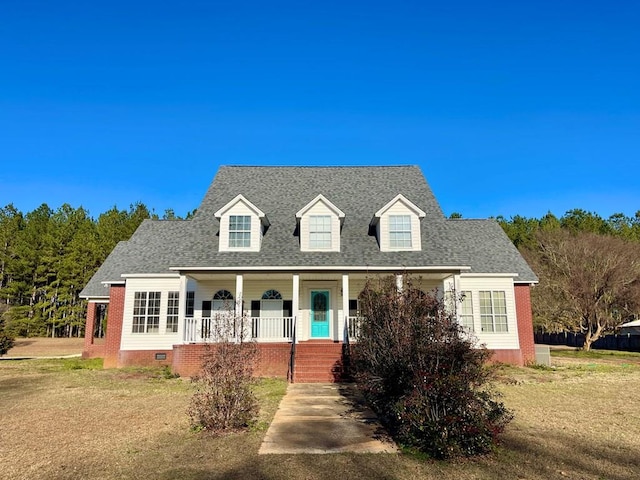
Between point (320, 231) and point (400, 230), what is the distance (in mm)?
3595

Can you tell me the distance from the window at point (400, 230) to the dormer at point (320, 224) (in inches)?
91.1

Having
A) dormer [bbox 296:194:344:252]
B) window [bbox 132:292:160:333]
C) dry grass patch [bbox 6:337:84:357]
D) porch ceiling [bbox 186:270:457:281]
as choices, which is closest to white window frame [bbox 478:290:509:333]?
porch ceiling [bbox 186:270:457:281]

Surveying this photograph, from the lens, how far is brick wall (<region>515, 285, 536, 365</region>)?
1900cm

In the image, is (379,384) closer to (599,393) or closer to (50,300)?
(599,393)

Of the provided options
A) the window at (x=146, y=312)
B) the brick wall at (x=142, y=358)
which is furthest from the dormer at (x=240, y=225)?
the brick wall at (x=142, y=358)

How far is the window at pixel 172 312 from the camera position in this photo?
19014 mm

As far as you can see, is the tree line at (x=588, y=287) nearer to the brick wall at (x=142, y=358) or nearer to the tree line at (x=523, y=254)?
the tree line at (x=523, y=254)

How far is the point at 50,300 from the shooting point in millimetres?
47844

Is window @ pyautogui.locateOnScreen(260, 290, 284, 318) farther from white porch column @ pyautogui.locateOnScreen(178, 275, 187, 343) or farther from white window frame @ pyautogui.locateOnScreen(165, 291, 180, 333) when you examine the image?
white window frame @ pyautogui.locateOnScreen(165, 291, 180, 333)

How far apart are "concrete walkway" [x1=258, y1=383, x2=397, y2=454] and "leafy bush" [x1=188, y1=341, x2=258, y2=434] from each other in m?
0.72

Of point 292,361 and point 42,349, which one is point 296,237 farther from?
point 42,349

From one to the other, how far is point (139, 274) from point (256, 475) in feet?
51.1

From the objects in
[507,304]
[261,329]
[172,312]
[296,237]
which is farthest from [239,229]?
[507,304]

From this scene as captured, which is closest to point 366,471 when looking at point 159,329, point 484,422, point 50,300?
point 484,422
